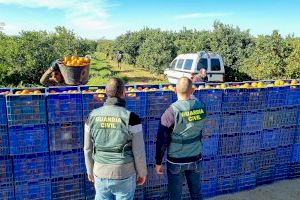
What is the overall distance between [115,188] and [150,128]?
2.03m

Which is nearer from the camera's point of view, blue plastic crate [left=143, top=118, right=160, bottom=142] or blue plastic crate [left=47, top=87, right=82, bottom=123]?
blue plastic crate [left=47, top=87, right=82, bottom=123]

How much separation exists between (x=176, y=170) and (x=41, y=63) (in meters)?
19.5

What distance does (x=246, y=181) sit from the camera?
23.1 ft

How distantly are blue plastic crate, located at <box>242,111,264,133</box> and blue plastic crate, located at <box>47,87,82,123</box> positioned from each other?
10.3ft

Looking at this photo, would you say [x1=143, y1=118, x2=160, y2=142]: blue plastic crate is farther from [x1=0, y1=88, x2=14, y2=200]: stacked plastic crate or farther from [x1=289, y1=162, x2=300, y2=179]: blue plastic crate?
[x1=289, y1=162, x2=300, y2=179]: blue plastic crate

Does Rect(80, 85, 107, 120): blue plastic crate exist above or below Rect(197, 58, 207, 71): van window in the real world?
below

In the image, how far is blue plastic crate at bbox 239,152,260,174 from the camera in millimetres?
6953

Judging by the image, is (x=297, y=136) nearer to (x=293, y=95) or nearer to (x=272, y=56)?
(x=293, y=95)

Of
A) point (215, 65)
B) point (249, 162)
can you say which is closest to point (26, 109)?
point (249, 162)

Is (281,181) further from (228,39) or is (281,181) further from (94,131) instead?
(228,39)

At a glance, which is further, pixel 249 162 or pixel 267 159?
pixel 267 159

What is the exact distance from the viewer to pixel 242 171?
697 centimetres

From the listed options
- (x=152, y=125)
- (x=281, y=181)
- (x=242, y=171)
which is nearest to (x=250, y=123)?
(x=242, y=171)

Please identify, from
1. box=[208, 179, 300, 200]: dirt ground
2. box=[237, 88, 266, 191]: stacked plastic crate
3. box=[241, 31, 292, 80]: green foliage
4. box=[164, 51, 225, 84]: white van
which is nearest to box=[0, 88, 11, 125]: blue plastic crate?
box=[208, 179, 300, 200]: dirt ground
